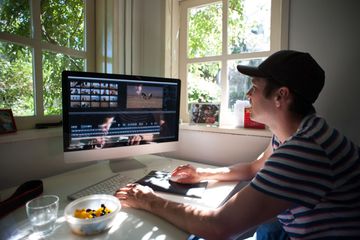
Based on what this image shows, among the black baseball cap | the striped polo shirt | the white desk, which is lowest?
the white desk

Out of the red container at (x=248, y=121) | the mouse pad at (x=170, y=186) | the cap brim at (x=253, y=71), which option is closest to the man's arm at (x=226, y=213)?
the mouse pad at (x=170, y=186)

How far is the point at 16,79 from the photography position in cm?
119

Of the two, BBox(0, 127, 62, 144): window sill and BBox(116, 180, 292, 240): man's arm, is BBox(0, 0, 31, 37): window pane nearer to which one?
BBox(0, 127, 62, 144): window sill

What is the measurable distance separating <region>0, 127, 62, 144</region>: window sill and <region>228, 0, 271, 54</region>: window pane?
1259 millimetres

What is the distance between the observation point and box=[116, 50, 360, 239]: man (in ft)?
1.92

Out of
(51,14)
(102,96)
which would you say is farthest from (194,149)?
(51,14)

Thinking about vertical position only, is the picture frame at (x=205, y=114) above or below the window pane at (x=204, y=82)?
below

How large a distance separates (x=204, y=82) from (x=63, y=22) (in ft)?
3.52

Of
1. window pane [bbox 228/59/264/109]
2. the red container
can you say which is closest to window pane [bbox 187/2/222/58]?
window pane [bbox 228/59/264/109]

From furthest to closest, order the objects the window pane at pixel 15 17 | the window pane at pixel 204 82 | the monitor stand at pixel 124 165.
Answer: the window pane at pixel 204 82 < the monitor stand at pixel 124 165 < the window pane at pixel 15 17

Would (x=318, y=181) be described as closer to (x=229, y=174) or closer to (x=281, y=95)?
(x=281, y=95)

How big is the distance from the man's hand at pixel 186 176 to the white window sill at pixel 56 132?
42 cm

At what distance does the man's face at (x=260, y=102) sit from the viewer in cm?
82

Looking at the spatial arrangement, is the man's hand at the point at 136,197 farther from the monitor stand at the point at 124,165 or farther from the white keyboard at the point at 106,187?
the monitor stand at the point at 124,165
